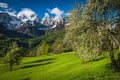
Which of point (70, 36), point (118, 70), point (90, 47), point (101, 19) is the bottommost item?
point (118, 70)

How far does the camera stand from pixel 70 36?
36.9 meters

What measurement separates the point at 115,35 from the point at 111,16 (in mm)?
3442

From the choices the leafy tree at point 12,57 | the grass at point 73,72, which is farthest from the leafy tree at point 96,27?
the leafy tree at point 12,57

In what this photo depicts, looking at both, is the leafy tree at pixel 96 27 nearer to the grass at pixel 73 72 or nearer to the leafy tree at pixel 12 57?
the grass at pixel 73 72

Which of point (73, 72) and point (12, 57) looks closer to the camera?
point (73, 72)

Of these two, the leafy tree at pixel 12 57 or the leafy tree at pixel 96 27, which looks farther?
the leafy tree at pixel 12 57

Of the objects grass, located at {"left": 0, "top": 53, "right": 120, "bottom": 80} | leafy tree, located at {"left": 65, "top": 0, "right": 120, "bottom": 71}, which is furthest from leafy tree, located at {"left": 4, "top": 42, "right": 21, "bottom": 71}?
leafy tree, located at {"left": 65, "top": 0, "right": 120, "bottom": 71}

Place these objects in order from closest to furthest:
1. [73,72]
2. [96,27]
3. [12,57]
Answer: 1. [96,27]
2. [73,72]
3. [12,57]

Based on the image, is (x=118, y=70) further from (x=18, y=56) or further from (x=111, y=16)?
(x=18, y=56)

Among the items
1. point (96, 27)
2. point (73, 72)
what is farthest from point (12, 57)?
point (96, 27)

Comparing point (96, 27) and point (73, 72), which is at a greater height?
point (96, 27)

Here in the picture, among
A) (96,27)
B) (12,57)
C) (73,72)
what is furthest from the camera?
(12,57)

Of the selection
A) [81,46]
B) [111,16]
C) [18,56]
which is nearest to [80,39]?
[81,46]

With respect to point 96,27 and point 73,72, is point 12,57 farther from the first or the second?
point 96,27
